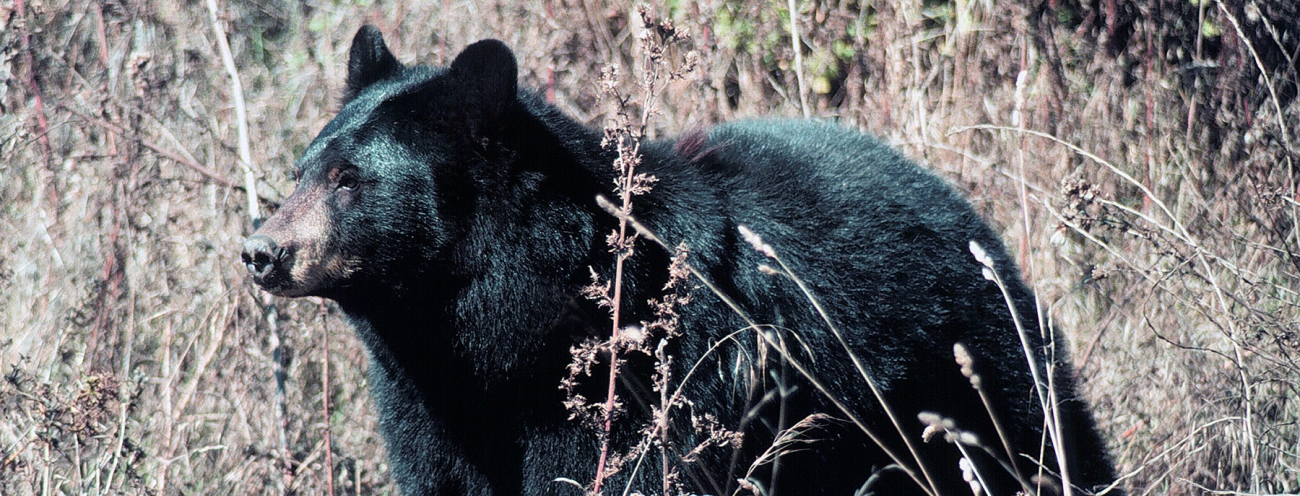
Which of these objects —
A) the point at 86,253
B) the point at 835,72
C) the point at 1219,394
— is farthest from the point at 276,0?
the point at 1219,394

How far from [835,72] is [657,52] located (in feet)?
15.0

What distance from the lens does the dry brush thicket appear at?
4.14 m

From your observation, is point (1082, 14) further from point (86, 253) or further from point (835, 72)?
point (86, 253)

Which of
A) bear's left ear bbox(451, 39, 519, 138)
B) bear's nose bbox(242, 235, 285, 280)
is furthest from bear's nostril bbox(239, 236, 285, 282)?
bear's left ear bbox(451, 39, 519, 138)

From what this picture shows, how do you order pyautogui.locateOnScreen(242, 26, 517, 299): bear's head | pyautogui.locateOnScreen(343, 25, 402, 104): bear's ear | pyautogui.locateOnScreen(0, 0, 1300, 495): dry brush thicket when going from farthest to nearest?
pyautogui.locateOnScreen(0, 0, 1300, 495): dry brush thicket → pyautogui.locateOnScreen(343, 25, 402, 104): bear's ear → pyautogui.locateOnScreen(242, 26, 517, 299): bear's head

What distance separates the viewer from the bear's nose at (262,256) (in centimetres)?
329

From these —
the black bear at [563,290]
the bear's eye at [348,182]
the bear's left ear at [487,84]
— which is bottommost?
the black bear at [563,290]

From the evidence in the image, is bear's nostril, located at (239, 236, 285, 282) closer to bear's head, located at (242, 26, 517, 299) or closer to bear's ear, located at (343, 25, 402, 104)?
bear's head, located at (242, 26, 517, 299)

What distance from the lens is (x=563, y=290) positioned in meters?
3.48

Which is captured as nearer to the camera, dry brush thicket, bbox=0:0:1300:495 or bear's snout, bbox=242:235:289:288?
bear's snout, bbox=242:235:289:288

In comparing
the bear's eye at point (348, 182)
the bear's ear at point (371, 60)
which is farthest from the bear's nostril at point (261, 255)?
the bear's ear at point (371, 60)

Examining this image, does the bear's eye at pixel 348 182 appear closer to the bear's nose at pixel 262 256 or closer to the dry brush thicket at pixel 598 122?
the bear's nose at pixel 262 256

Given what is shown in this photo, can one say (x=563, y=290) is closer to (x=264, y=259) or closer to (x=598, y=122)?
(x=264, y=259)

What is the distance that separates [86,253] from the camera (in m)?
5.38
